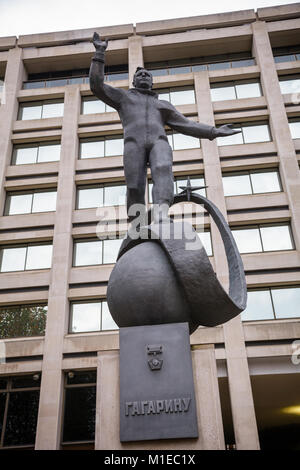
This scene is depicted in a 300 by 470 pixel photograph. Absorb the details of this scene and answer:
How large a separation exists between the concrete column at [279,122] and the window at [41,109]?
13.6 meters

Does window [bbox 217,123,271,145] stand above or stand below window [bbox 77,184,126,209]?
above

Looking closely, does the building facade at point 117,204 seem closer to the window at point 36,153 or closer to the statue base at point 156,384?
the window at point 36,153

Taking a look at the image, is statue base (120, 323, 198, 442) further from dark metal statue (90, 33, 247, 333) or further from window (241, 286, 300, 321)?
window (241, 286, 300, 321)

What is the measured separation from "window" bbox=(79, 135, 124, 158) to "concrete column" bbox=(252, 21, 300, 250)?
9613 mm

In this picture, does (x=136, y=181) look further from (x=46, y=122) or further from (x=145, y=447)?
(x=46, y=122)

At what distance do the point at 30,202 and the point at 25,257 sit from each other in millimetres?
3698

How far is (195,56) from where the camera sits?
30.4 m

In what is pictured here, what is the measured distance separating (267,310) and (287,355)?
96.8 inches

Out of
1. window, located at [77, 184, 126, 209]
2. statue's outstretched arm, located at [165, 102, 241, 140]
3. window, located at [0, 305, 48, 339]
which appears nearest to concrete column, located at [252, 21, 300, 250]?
window, located at [77, 184, 126, 209]

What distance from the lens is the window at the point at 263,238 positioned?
→ 22.9 metres

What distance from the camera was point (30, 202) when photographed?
1004 inches

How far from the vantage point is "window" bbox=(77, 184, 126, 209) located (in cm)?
2491

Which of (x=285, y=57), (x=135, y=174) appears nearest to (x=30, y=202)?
(x=285, y=57)

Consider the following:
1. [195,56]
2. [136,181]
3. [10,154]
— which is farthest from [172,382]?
[195,56]
